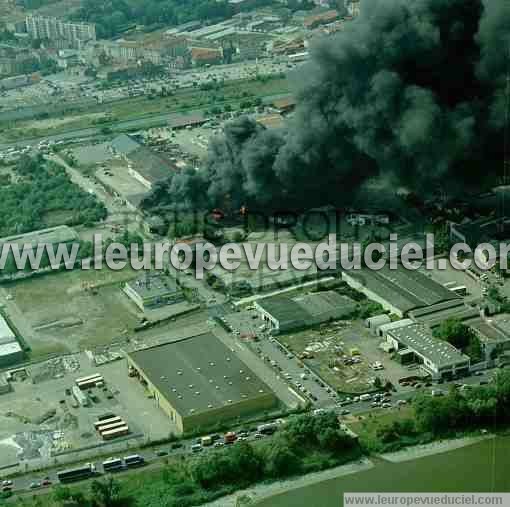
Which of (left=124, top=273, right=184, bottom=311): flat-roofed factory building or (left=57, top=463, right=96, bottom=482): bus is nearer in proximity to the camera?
(left=57, top=463, right=96, bottom=482): bus

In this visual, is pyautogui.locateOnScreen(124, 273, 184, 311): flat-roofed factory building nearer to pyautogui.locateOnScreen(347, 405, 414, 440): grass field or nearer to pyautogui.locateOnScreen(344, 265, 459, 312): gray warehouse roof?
pyautogui.locateOnScreen(344, 265, 459, 312): gray warehouse roof

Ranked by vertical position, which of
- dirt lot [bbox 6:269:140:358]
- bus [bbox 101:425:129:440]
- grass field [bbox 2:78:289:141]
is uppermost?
grass field [bbox 2:78:289:141]

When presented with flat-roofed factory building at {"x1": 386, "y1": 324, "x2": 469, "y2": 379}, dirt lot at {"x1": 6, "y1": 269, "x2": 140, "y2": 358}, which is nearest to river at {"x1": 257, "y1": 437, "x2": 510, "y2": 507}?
flat-roofed factory building at {"x1": 386, "y1": 324, "x2": 469, "y2": 379}

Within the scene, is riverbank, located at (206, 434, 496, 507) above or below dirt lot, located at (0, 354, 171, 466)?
below

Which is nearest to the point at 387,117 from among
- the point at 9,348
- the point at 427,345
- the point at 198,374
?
the point at 427,345

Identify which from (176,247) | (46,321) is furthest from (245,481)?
(176,247)

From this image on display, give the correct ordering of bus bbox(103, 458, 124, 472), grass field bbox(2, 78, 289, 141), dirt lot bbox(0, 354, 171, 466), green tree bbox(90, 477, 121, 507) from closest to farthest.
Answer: green tree bbox(90, 477, 121, 507) → bus bbox(103, 458, 124, 472) → dirt lot bbox(0, 354, 171, 466) → grass field bbox(2, 78, 289, 141)

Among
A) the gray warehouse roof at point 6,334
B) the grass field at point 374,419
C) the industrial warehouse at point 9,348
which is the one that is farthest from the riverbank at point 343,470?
the gray warehouse roof at point 6,334
